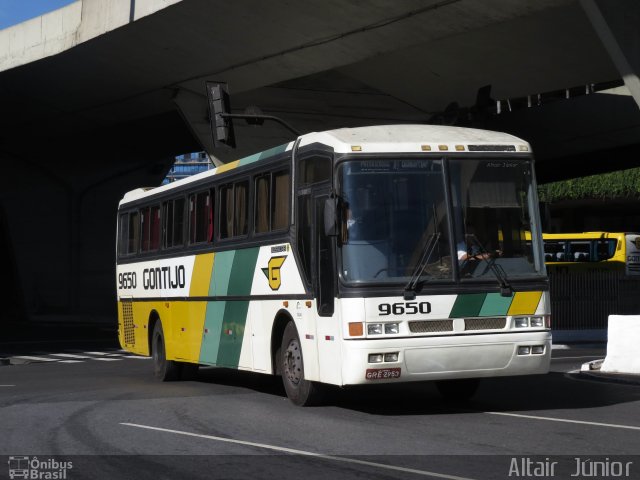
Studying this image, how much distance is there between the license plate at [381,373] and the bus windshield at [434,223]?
926 millimetres

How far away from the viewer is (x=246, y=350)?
51.3ft

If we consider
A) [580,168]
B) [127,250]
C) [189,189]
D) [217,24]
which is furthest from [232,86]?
[580,168]

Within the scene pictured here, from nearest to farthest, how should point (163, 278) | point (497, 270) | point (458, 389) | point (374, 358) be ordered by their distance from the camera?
point (374, 358)
point (497, 270)
point (458, 389)
point (163, 278)

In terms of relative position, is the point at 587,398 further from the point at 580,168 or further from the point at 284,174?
the point at 580,168

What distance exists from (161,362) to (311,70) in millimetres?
13604

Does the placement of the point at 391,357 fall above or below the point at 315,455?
above

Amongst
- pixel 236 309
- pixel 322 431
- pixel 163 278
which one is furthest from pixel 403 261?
pixel 163 278

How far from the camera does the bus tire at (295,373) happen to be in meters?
13.8

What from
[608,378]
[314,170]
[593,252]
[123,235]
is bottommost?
[608,378]

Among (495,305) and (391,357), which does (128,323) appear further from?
(495,305)

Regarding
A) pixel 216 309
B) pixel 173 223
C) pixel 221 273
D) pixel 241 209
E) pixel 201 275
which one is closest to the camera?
pixel 241 209

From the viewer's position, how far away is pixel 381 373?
12.4 m

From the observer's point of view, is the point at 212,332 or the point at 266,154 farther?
the point at 212,332

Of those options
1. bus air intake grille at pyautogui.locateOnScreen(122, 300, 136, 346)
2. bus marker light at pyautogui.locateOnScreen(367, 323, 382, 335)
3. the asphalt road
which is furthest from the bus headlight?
bus air intake grille at pyautogui.locateOnScreen(122, 300, 136, 346)
